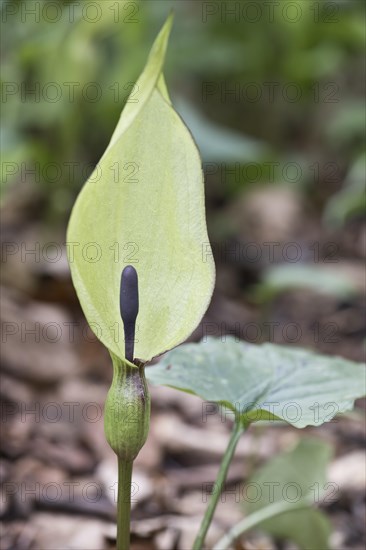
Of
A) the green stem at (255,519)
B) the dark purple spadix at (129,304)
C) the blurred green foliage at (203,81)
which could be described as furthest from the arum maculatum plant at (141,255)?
the blurred green foliage at (203,81)

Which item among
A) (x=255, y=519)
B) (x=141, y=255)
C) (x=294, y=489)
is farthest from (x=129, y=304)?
(x=294, y=489)

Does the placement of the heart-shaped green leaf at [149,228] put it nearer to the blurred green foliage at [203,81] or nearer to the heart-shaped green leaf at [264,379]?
the heart-shaped green leaf at [264,379]

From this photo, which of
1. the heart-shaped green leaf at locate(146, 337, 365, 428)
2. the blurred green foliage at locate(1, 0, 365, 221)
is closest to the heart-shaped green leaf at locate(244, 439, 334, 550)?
the heart-shaped green leaf at locate(146, 337, 365, 428)

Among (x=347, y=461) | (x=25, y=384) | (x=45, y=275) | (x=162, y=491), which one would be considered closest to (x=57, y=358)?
(x=25, y=384)

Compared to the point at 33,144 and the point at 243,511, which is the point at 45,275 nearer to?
the point at 33,144

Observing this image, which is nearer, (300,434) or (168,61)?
(300,434)

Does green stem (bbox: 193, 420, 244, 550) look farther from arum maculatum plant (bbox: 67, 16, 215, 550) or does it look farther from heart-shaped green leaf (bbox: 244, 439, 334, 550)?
heart-shaped green leaf (bbox: 244, 439, 334, 550)
